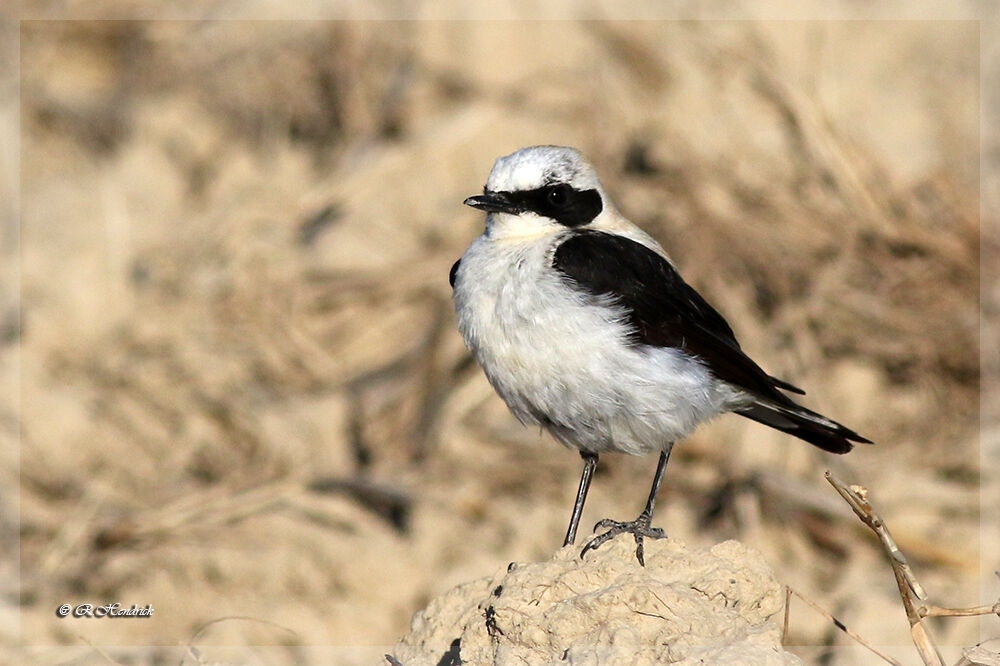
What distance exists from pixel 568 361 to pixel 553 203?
33.3 inches

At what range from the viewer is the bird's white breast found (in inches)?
184

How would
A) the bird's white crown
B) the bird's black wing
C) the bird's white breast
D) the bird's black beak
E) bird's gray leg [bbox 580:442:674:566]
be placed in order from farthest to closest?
the bird's white crown < the bird's black beak < the bird's black wing < the bird's white breast < bird's gray leg [bbox 580:442:674:566]

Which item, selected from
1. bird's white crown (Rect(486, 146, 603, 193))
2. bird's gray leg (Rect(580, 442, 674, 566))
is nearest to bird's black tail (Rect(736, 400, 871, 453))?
bird's gray leg (Rect(580, 442, 674, 566))

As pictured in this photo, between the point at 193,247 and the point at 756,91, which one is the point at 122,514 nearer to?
the point at 193,247

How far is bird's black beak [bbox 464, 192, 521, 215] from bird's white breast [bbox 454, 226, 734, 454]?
0.20 meters

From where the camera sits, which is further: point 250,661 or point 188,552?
point 188,552

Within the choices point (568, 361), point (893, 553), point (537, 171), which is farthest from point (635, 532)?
point (537, 171)

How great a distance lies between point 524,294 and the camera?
472 centimetres

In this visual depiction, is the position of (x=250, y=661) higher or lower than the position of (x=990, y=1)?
lower

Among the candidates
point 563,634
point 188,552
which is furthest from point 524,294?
point 188,552

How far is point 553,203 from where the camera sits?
5.25m

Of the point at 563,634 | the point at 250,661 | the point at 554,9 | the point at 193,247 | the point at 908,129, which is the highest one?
the point at 554,9

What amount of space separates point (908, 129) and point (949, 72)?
0.72 metres

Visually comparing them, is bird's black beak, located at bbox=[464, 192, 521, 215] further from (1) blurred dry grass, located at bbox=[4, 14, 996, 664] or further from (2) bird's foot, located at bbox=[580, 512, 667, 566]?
(1) blurred dry grass, located at bbox=[4, 14, 996, 664]
